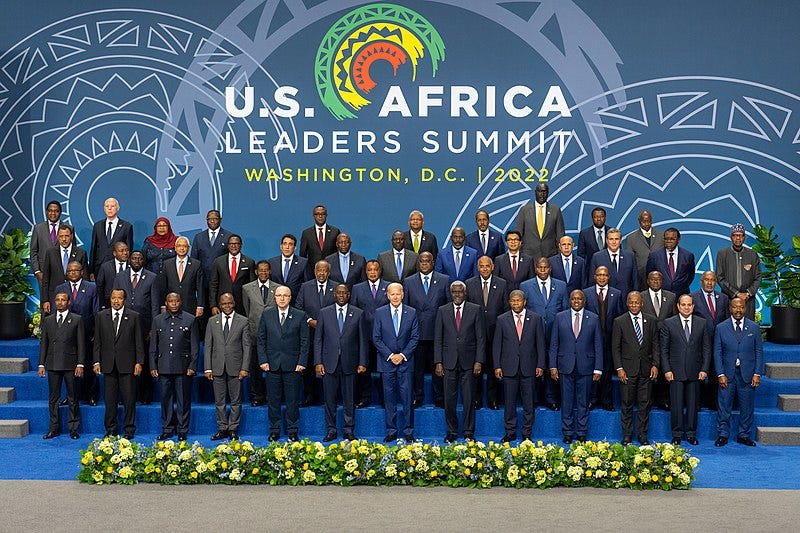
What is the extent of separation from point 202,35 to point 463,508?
292 inches

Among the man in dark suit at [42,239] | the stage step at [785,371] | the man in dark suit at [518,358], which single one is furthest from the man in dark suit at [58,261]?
the stage step at [785,371]

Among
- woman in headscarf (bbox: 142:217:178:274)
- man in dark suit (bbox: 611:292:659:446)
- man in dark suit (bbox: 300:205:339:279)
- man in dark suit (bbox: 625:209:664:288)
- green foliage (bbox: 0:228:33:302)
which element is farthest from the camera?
green foliage (bbox: 0:228:33:302)

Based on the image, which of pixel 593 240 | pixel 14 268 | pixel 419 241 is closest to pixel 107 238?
pixel 14 268

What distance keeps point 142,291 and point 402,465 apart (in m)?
3.59

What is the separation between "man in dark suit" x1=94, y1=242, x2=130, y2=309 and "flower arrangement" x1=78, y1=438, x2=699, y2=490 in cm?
255

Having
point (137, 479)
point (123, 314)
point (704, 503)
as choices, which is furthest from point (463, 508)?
point (123, 314)

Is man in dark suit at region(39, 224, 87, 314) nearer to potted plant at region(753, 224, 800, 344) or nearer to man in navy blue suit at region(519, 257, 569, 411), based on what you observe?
man in navy blue suit at region(519, 257, 569, 411)

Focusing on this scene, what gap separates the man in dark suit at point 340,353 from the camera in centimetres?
1034

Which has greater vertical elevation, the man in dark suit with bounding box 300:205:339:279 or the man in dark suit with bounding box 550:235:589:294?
the man in dark suit with bounding box 300:205:339:279

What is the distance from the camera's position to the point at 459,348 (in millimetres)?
10250

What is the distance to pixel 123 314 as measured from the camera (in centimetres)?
1052

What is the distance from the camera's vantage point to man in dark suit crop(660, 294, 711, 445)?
33.7 ft

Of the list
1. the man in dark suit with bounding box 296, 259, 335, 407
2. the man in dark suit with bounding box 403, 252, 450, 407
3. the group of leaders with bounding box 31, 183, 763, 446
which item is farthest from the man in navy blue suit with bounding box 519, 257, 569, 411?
the man in dark suit with bounding box 296, 259, 335, 407

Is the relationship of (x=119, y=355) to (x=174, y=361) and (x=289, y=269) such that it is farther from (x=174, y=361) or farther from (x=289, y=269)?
(x=289, y=269)
